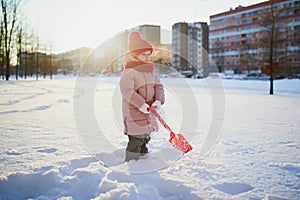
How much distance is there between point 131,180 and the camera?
2.41 meters

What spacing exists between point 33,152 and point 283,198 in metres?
2.95

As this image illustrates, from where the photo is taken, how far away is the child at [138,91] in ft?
8.90

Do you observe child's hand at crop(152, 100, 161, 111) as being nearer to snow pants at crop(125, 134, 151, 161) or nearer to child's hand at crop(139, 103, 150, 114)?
child's hand at crop(139, 103, 150, 114)

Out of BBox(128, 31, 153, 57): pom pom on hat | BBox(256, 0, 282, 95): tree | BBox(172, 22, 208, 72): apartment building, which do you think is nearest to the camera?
BBox(128, 31, 153, 57): pom pom on hat

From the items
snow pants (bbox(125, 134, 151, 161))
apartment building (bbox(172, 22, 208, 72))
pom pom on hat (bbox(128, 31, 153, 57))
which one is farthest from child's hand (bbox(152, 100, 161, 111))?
apartment building (bbox(172, 22, 208, 72))

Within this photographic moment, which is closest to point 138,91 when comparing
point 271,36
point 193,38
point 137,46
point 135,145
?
point 137,46

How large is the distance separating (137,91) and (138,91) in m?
0.01

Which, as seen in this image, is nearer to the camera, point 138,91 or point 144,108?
point 144,108

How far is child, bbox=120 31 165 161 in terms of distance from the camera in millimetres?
2713

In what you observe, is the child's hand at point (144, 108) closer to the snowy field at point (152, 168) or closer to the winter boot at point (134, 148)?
the winter boot at point (134, 148)

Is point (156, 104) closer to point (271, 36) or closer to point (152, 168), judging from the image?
point (152, 168)

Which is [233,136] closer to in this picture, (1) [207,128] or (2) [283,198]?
(1) [207,128]

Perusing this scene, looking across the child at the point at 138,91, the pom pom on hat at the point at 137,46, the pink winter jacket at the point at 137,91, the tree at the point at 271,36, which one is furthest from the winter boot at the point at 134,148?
the tree at the point at 271,36

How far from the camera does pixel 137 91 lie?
9.26 feet
